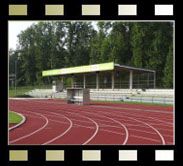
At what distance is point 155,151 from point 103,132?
4.39 metres

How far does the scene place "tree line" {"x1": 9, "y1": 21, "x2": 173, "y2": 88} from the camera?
40438 mm

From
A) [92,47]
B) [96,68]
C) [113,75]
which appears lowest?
[113,75]

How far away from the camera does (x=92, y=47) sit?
51.9 metres

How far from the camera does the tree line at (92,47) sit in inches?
1592

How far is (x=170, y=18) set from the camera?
4.48 meters

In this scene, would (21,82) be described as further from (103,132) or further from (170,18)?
(170,18)

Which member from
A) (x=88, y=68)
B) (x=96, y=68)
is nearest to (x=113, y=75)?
(x=96, y=68)

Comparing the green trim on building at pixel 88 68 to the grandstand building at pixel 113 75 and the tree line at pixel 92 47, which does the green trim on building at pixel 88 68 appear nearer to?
the grandstand building at pixel 113 75

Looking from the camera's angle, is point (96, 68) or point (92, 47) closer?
point (96, 68)

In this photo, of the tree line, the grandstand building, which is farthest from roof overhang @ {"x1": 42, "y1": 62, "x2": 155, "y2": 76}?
the tree line

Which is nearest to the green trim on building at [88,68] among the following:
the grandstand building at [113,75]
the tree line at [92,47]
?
the grandstand building at [113,75]

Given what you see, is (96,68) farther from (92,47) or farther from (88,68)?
(92,47)

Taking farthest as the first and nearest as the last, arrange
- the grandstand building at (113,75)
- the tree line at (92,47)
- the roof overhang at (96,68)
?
the tree line at (92,47)
the grandstand building at (113,75)
the roof overhang at (96,68)
